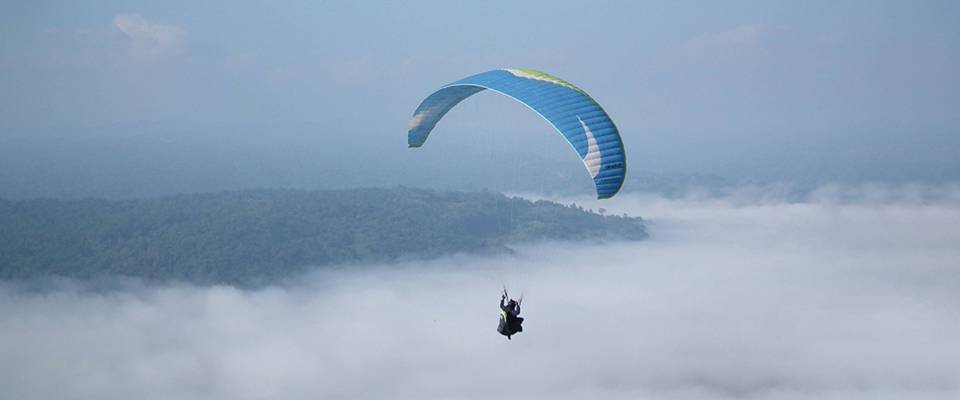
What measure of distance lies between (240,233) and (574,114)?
14244cm

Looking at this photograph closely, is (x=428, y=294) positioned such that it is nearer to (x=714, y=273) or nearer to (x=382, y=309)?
(x=382, y=309)

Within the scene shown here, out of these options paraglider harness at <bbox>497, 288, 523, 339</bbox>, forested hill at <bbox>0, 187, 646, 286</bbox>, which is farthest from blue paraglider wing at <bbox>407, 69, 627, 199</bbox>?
forested hill at <bbox>0, 187, 646, 286</bbox>

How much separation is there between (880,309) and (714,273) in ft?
135

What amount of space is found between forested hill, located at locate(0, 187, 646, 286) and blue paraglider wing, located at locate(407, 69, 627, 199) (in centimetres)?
12641

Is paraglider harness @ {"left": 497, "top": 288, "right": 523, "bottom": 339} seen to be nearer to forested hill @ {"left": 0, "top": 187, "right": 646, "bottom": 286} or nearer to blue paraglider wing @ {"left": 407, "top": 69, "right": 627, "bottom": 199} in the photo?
blue paraglider wing @ {"left": 407, "top": 69, "right": 627, "bottom": 199}

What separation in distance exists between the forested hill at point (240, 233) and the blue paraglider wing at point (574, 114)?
126405 millimetres

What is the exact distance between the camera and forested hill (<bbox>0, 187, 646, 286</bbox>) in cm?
14800

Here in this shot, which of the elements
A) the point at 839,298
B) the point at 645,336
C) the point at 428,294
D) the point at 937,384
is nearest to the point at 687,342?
the point at 645,336

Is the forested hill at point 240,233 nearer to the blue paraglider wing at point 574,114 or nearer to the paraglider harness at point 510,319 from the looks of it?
the paraglider harness at point 510,319

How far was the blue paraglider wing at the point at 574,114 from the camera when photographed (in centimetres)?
2514

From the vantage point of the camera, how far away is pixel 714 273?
19138 cm

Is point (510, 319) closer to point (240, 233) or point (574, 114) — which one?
point (574, 114)

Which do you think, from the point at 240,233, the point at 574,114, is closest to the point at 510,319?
the point at 574,114

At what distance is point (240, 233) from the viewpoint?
158 metres
